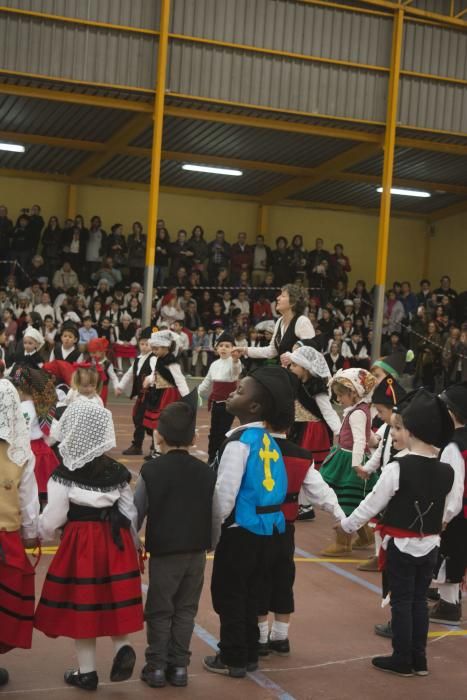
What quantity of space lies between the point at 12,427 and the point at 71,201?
76.3ft

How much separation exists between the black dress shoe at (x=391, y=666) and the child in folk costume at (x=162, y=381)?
667cm

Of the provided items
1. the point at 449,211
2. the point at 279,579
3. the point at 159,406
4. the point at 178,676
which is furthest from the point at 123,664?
the point at 449,211

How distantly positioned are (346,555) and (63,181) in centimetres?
2099

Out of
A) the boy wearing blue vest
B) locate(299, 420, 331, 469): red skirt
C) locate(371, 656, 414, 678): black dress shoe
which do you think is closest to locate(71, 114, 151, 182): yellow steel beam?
locate(299, 420, 331, 469): red skirt

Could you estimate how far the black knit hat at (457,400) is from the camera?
6301mm

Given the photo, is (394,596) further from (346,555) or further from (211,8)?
(211,8)

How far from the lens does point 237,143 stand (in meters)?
23.2

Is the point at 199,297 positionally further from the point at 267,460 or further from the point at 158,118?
the point at 267,460

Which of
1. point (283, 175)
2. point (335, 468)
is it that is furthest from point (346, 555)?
point (283, 175)

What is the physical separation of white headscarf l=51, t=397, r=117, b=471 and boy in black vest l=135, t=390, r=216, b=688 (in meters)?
0.29

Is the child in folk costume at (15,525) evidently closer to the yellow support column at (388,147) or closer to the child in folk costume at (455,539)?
the child in folk costume at (455,539)

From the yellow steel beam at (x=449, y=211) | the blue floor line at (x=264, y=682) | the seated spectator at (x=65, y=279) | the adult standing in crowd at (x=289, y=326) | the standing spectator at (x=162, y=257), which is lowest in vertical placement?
the blue floor line at (x=264, y=682)

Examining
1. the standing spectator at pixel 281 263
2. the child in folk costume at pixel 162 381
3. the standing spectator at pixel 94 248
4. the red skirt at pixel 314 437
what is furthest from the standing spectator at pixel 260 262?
the red skirt at pixel 314 437

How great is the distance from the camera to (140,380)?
12.1 m
